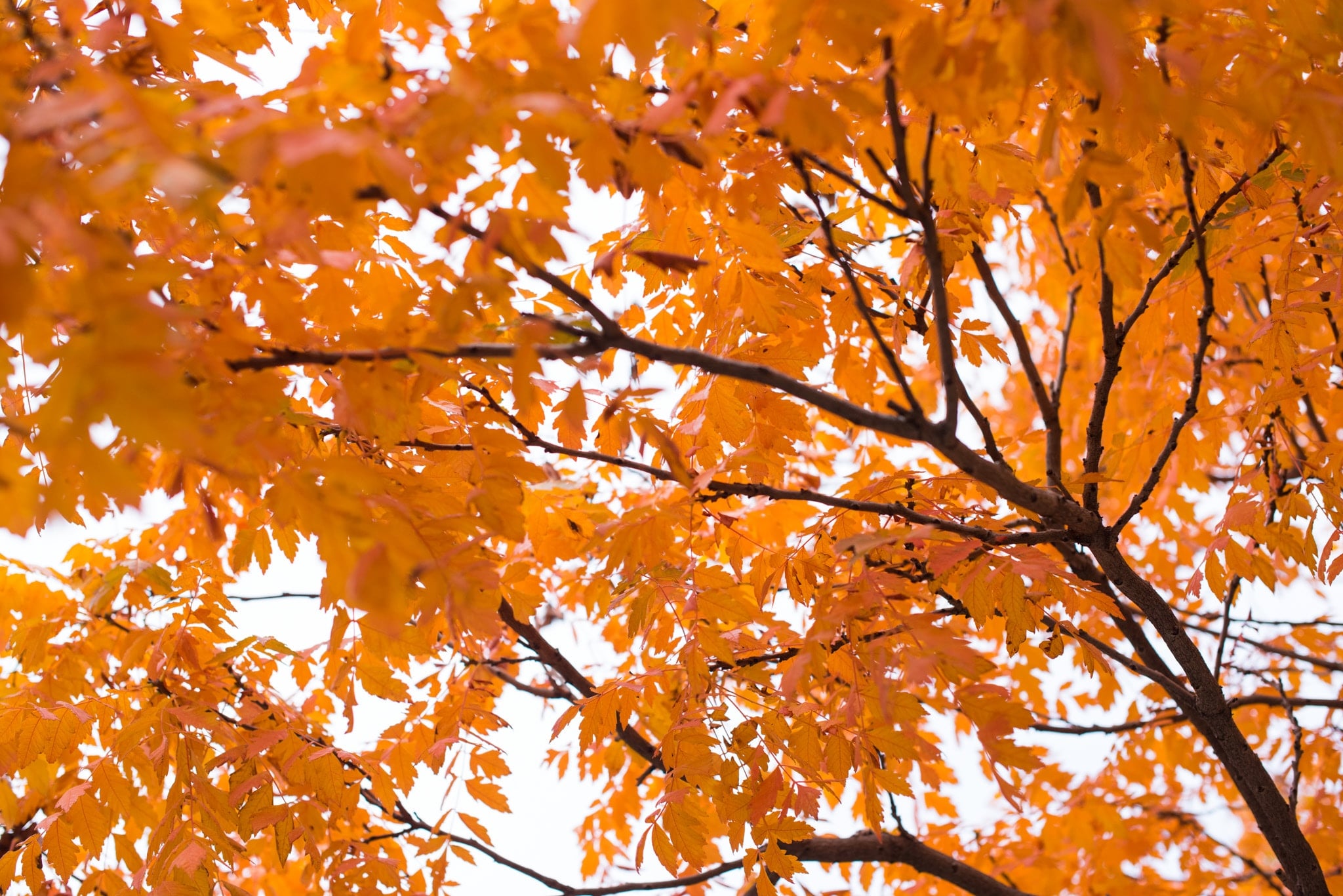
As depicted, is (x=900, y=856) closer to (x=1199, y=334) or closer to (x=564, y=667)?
(x=564, y=667)

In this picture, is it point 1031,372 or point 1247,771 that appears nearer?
point 1247,771

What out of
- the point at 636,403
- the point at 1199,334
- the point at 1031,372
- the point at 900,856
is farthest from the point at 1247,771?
the point at 636,403

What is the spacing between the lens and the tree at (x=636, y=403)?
1065 mm

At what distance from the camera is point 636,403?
1.75 meters

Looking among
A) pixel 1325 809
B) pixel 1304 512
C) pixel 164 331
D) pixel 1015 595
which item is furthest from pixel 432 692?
pixel 1325 809

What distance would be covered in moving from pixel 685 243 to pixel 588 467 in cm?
135

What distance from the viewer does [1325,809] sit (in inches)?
139

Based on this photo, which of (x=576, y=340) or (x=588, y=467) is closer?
(x=576, y=340)

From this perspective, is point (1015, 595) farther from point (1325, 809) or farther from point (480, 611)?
point (1325, 809)

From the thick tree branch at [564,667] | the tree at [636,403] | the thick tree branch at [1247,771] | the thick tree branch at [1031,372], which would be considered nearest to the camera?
the tree at [636,403]

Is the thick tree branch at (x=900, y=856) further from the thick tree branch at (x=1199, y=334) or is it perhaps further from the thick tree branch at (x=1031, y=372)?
the thick tree branch at (x=1199, y=334)

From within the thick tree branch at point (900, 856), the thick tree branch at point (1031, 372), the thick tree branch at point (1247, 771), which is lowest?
the thick tree branch at point (900, 856)

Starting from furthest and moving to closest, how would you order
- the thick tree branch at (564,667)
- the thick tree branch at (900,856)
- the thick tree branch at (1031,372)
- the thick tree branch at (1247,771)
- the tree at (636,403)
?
the thick tree branch at (564,667) < the thick tree branch at (900,856) < the thick tree branch at (1031,372) < the thick tree branch at (1247,771) < the tree at (636,403)

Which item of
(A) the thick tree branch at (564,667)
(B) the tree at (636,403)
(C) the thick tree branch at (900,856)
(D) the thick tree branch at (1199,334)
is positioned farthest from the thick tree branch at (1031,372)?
(A) the thick tree branch at (564,667)
